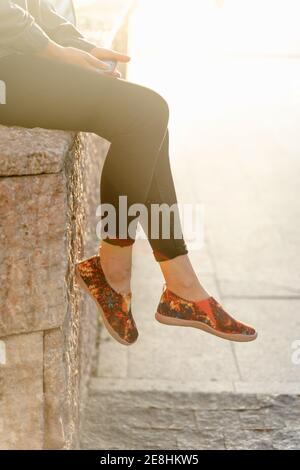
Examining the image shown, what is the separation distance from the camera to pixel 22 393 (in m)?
2.68

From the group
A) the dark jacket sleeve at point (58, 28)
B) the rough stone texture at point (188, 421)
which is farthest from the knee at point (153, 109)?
the rough stone texture at point (188, 421)

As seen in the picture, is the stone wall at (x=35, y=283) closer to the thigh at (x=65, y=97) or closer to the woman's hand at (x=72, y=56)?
the thigh at (x=65, y=97)

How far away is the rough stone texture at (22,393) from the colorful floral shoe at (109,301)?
0.97ft

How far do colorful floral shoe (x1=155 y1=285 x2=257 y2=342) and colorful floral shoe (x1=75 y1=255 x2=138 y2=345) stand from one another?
15 centimetres

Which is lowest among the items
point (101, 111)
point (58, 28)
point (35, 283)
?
point (35, 283)

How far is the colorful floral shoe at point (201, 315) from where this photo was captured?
9.71ft

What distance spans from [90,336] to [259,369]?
90cm

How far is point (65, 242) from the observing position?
2.57 metres

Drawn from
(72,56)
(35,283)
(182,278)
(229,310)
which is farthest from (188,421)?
(72,56)

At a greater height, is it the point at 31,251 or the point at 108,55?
the point at 108,55

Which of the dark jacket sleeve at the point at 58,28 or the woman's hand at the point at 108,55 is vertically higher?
the dark jacket sleeve at the point at 58,28

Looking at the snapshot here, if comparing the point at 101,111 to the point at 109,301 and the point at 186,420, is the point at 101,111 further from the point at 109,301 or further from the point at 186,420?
the point at 186,420

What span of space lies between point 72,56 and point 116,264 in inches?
25.6
